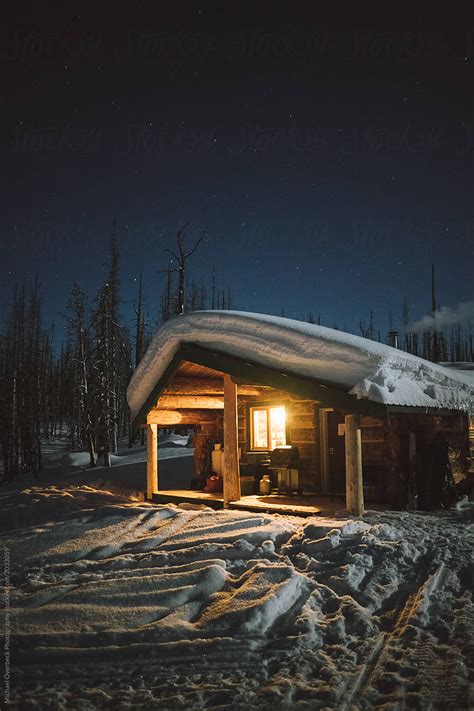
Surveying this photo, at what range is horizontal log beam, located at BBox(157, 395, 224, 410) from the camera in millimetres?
13439

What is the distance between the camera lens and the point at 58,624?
4934 millimetres

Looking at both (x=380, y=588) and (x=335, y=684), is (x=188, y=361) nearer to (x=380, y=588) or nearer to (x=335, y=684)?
(x=380, y=588)

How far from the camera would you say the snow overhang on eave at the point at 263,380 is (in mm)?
8969

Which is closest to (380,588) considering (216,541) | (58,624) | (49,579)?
(216,541)

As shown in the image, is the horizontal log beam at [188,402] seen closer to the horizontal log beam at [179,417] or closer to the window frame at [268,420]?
the horizontal log beam at [179,417]

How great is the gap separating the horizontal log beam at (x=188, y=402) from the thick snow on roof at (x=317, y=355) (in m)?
0.91

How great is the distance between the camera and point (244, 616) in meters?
4.91

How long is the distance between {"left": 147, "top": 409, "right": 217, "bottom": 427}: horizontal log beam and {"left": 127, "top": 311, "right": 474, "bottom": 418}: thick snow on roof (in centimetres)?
122

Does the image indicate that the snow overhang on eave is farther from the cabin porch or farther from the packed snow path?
the cabin porch

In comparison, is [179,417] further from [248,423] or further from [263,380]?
[263,380]

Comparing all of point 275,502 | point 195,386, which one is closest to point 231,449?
point 275,502

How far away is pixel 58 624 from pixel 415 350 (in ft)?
192

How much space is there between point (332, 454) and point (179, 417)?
13.4 feet

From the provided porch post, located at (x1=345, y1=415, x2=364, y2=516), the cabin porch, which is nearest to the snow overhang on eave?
porch post, located at (x1=345, y1=415, x2=364, y2=516)
